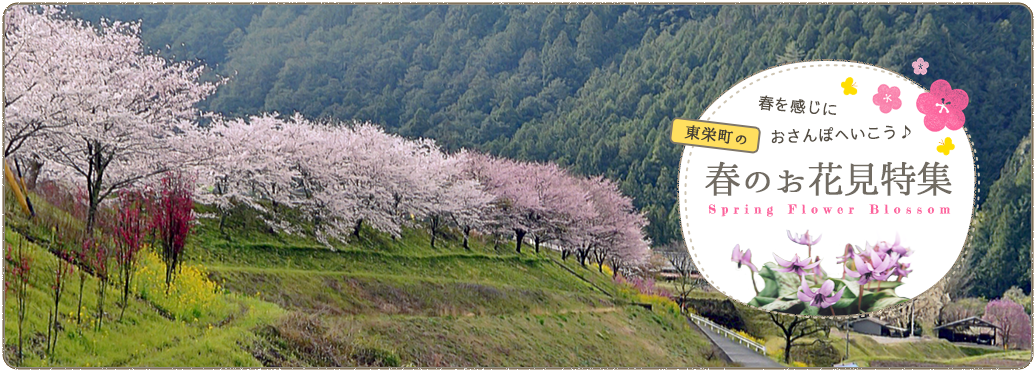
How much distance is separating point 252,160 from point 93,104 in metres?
5.97

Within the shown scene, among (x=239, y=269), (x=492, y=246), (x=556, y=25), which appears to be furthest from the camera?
(x=556, y=25)

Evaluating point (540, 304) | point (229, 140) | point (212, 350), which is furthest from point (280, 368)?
point (229, 140)

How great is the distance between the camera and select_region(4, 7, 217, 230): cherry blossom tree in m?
12.2

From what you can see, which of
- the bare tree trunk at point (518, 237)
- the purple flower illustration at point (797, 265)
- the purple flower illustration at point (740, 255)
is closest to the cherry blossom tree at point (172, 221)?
the purple flower illustration at point (740, 255)

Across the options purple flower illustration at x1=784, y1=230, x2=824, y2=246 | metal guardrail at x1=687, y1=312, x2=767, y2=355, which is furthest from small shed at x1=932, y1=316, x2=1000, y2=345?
purple flower illustration at x1=784, y1=230, x2=824, y2=246

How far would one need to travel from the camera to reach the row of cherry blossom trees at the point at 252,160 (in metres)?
12.8

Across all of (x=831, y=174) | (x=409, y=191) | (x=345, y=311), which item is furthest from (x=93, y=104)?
(x=831, y=174)

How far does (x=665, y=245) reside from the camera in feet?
52.1

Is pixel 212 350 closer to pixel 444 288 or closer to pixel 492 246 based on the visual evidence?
pixel 444 288

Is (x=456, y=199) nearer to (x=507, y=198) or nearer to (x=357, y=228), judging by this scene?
(x=507, y=198)

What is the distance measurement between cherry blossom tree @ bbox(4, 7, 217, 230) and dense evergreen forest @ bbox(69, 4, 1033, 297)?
2.46 ft

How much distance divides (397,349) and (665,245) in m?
5.89

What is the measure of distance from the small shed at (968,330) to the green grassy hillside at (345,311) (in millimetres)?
3423

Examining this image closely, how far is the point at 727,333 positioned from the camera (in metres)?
13.6
